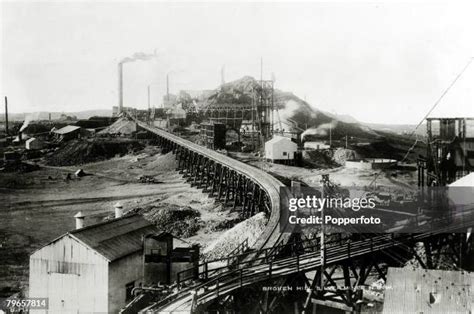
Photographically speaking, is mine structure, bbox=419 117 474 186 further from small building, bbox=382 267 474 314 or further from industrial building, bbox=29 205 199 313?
industrial building, bbox=29 205 199 313

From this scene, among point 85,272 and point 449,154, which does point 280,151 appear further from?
point 85,272

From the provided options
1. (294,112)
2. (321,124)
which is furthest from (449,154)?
(294,112)

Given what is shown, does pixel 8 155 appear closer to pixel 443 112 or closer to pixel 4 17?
pixel 4 17

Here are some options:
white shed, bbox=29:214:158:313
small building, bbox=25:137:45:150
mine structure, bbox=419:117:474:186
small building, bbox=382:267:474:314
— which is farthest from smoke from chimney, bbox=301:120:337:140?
small building, bbox=382:267:474:314

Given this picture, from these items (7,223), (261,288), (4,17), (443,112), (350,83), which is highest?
(4,17)

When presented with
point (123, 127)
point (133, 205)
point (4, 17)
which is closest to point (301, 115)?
point (123, 127)

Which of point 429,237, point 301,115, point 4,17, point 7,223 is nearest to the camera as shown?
point 429,237

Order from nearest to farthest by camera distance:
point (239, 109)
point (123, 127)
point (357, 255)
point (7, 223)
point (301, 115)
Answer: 1. point (357, 255)
2. point (7, 223)
3. point (123, 127)
4. point (239, 109)
5. point (301, 115)

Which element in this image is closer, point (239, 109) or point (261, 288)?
point (261, 288)
